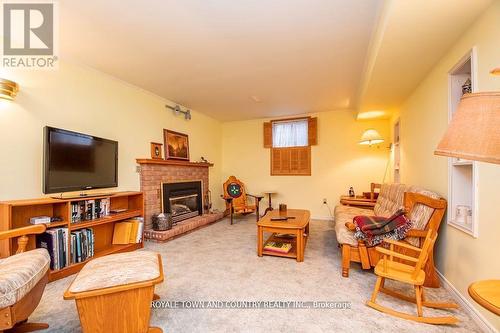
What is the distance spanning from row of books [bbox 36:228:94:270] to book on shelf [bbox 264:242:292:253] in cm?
210

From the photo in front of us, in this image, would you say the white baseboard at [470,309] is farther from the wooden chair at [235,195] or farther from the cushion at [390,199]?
the wooden chair at [235,195]

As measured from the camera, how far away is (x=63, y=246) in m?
2.34

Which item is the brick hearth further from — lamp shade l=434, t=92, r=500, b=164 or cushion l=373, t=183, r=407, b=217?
lamp shade l=434, t=92, r=500, b=164

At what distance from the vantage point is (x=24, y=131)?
2357mm

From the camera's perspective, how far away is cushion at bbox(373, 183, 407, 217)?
2.87 meters

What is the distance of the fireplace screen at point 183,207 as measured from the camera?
4.17 metres

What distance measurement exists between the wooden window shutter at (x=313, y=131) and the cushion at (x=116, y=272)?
14.1 feet

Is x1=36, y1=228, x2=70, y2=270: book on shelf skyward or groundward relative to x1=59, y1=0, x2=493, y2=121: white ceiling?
groundward

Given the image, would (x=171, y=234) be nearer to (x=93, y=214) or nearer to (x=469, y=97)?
(x=93, y=214)

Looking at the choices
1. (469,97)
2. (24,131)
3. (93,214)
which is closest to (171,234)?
(93,214)

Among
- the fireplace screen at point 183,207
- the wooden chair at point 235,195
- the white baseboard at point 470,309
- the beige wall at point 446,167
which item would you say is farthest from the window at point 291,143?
the white baseboard at point 470,309

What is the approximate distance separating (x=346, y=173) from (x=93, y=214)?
4604 millimetres

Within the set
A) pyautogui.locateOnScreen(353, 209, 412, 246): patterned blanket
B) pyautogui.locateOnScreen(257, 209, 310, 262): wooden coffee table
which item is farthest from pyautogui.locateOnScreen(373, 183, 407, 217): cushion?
pyautogui.locateOnScreen(257, 209, 310, 262): wooden coffee table

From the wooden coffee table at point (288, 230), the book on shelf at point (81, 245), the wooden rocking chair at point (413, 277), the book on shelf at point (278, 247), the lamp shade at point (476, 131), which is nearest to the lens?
the lamp shade at point (476, 131)
